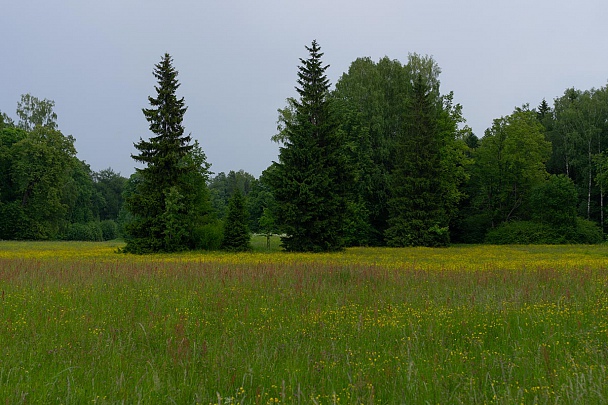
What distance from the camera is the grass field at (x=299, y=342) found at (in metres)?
3.95

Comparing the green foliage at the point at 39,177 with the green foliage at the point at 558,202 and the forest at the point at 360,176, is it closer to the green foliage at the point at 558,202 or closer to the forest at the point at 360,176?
the forest at the point at 360,176

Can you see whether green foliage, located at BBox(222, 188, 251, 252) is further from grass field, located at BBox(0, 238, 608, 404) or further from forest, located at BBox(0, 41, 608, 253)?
grass field, located at BBox(0, 238, 608, 404)

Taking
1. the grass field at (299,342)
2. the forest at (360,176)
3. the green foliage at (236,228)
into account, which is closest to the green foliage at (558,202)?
the forest at (360,176)

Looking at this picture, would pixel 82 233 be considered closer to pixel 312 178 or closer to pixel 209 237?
pixel 209 237

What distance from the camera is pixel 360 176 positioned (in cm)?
4184

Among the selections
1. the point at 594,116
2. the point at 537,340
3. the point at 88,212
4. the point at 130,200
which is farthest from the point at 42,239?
the point at 594,116

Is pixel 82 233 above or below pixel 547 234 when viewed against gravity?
below

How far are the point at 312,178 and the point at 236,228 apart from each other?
6.63 meters

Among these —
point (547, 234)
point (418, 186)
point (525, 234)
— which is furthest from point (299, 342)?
point (547, 234)

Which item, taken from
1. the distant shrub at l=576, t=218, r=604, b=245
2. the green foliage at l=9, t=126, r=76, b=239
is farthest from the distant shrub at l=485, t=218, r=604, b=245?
the green foliage at l=9, t=126, r=76, b=239

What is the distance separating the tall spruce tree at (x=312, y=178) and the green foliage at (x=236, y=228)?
8.88ft

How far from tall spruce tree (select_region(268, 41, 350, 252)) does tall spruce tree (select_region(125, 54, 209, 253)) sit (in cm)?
663

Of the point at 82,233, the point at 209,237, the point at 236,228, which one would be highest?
the point at 236,228

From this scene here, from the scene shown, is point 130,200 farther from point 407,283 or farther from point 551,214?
point 551,214
